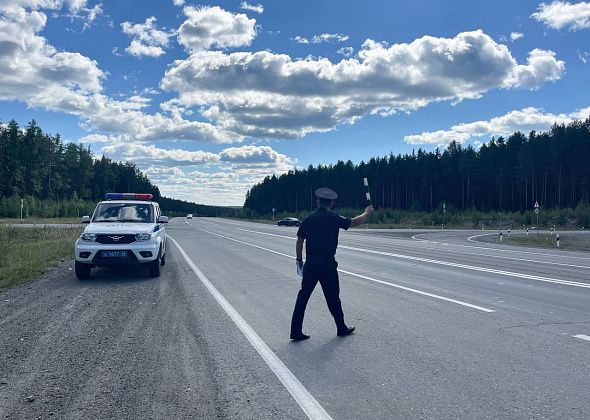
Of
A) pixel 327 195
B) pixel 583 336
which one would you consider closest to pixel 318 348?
pixel 327 195

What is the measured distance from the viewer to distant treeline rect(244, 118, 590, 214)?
7650 centimetres

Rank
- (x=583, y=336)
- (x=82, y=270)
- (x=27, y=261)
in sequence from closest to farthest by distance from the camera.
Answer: (x=583, y=336) < (x=82, y=270) < (x=27, y=261)

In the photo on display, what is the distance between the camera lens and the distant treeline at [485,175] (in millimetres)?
76500

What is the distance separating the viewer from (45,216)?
257 feet

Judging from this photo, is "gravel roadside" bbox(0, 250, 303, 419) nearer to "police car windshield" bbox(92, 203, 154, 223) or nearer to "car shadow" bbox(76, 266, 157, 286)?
"car shadow" bbox(76, 266, 157, 286)

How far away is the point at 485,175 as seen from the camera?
91.6 meters

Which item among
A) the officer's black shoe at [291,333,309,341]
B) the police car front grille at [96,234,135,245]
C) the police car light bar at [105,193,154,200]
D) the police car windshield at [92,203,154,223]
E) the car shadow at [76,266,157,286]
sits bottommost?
the car shadow at [76,266,157,286]

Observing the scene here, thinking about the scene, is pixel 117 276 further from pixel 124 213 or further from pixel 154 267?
pixel 124 213

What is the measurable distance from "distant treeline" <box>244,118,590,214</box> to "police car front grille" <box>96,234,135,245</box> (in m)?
70.7

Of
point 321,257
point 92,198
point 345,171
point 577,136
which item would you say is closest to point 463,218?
point 577,136

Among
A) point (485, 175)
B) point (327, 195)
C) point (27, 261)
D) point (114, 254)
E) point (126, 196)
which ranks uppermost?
point (485, 175)

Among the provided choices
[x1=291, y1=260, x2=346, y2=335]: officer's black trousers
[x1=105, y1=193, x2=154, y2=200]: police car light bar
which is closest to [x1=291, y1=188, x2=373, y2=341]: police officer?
[x1=291, y1=260, x2=346, y2=335]: officer's black trousers

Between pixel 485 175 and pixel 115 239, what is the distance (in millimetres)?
86864

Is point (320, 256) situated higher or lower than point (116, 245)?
higher
